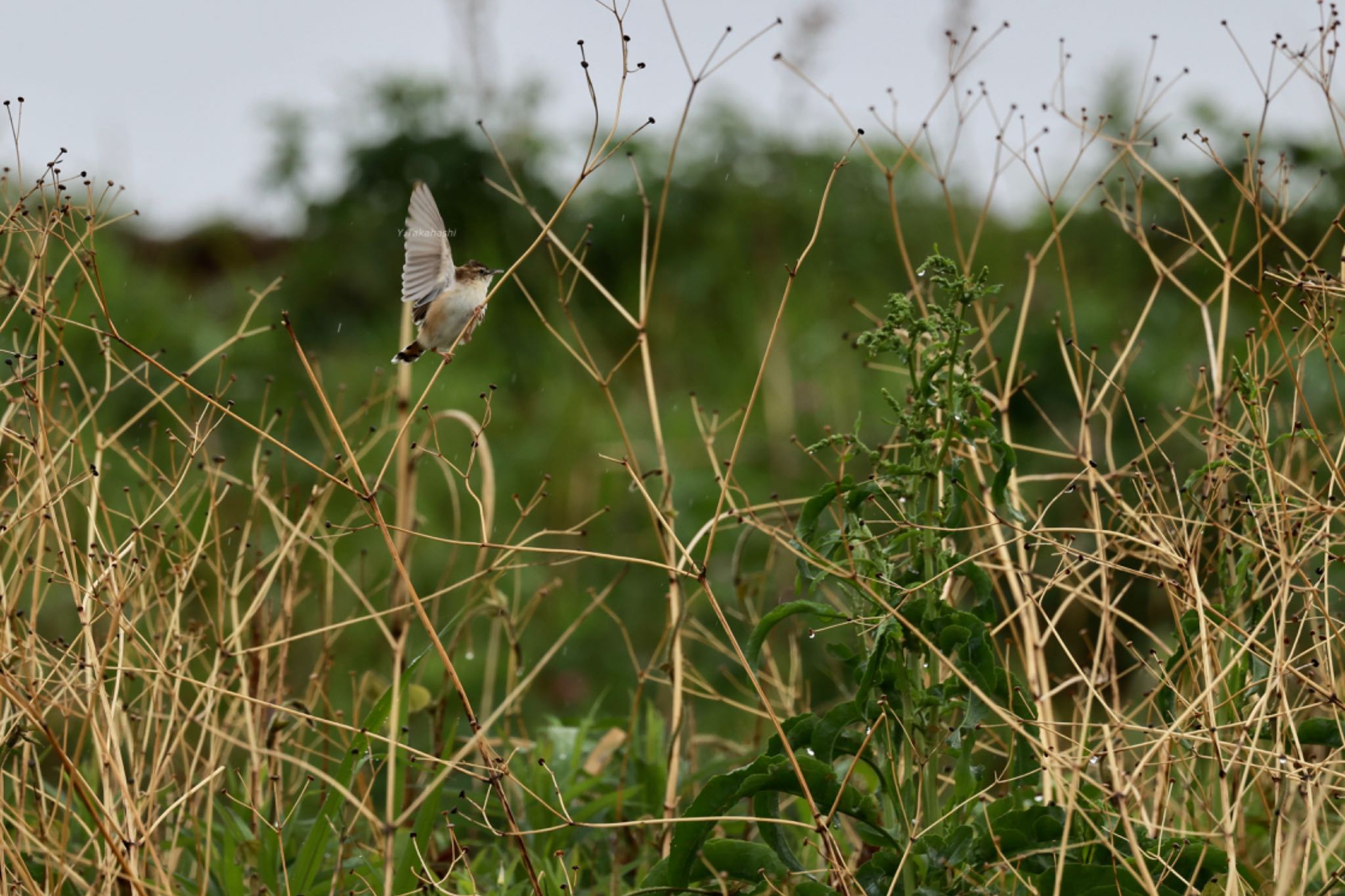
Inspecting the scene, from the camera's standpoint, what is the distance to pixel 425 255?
2.18 metres

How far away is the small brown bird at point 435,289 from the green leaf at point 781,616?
29.0 inches

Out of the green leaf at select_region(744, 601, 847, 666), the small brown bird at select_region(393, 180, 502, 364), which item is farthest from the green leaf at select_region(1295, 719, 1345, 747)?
the small brown bird at select_region(393, 180, 502, 364)

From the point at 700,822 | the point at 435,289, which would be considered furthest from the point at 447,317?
the point at 700,822

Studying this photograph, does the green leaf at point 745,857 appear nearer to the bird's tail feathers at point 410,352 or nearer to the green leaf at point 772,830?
the green leaf at point 772,830

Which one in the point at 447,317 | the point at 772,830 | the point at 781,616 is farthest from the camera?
the point at 447,317

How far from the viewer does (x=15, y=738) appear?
210cm

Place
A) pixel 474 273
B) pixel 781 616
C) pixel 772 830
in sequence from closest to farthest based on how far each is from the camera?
pixel 781 616, pixel 772 830, pixel 474 273

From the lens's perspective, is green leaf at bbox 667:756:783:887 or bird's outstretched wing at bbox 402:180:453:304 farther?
bird's outstretched wing at bbox 402:180:453:304

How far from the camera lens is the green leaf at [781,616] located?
5.72 ft

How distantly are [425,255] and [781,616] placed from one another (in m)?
0.93

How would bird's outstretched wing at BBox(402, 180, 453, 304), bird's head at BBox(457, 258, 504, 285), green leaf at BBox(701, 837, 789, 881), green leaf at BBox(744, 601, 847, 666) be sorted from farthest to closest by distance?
bird's head at BBox(457, 258, 504, 285) → bird's outstretched wing at BBox(402, 180, 453, 304) → green leaf at BBox(701, 837, 789, 881) → green leaf at BBox(744, 601, 847, 666)

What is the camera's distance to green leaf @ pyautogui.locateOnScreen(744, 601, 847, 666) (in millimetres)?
1743

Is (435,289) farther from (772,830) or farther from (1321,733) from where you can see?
(1321,733)

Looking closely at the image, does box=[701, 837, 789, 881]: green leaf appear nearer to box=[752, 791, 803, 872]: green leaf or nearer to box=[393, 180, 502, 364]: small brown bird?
box=[752, 791, 803, 872]: green leaf
